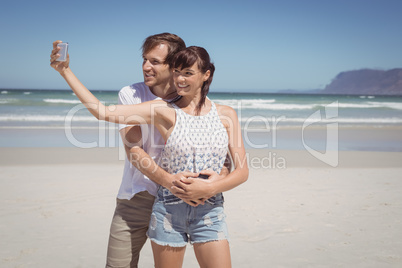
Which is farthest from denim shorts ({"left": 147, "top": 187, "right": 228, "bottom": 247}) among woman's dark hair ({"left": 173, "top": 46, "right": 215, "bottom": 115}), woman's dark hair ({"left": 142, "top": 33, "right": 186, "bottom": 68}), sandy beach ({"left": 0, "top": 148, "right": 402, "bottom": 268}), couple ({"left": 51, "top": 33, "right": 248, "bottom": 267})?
sandy beach ({"left": 0, "top": 148, "right": 402, "bottom": 268})

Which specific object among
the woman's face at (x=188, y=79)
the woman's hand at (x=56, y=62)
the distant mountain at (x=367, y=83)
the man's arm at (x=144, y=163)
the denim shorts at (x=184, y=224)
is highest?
the distant mountain at (x=367, y=83)

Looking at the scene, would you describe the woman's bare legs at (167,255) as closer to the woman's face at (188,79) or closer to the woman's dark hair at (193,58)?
the woman's face at (188,79)

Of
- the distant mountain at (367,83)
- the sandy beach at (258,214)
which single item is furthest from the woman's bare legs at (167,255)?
the distant mountain at (367,83)

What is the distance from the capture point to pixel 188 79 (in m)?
2.14

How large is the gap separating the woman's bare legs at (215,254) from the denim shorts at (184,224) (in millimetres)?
29

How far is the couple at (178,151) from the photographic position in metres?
2.09

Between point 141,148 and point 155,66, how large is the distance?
0.51 m

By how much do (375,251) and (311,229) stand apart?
0.85 metres

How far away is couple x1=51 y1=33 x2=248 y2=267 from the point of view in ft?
6.86

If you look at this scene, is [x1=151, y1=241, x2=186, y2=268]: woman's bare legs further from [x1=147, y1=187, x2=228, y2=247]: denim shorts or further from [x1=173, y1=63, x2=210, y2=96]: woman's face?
[x1=173, y1=63, x2=210, y2=96]: woman's face

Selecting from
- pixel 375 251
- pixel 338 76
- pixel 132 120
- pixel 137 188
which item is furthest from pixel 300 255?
pixel 338 76

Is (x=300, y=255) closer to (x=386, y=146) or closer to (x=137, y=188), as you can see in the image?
(x=137, y=188)

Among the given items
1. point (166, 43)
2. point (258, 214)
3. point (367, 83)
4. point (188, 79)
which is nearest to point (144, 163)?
point (188, 79)

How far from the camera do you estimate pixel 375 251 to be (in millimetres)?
4285
